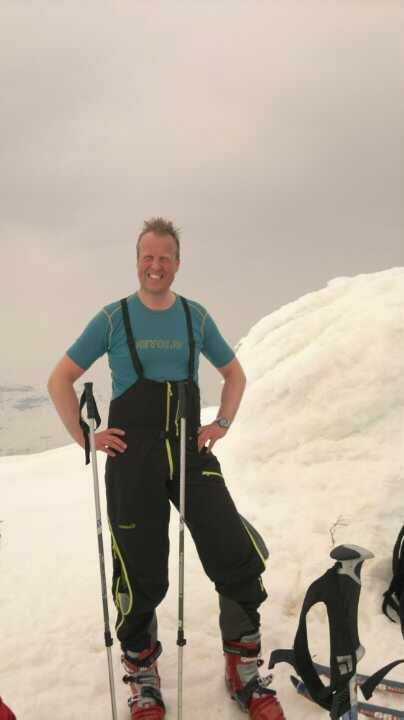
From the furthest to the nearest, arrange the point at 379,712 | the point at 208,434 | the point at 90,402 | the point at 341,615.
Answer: the point at 208,434
the point at 90,402
the point at 379,712
the point at 341,615

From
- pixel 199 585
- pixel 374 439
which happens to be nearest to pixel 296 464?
pixel 374 439

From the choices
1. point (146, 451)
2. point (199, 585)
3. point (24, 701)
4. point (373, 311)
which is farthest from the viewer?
point (373, 311)

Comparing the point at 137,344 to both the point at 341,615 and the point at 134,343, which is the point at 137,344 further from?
the point at 341,615

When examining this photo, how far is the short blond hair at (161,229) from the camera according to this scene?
446 cm

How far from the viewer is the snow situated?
5.02 m

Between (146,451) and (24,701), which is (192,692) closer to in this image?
(24,701)

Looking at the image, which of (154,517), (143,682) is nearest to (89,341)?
(154,517)

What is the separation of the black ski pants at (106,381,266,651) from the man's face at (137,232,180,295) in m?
0.79

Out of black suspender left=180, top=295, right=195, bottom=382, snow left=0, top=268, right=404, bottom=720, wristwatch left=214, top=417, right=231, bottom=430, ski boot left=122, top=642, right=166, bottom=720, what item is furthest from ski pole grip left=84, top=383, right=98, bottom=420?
snow left=0, top=268, right=404, bottom=720

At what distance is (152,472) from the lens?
14.3 feet

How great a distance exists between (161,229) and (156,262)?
294 millimetres

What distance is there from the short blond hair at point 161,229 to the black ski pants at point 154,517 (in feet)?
3.75

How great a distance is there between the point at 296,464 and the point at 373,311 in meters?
2.61

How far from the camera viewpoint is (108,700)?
4758mm
